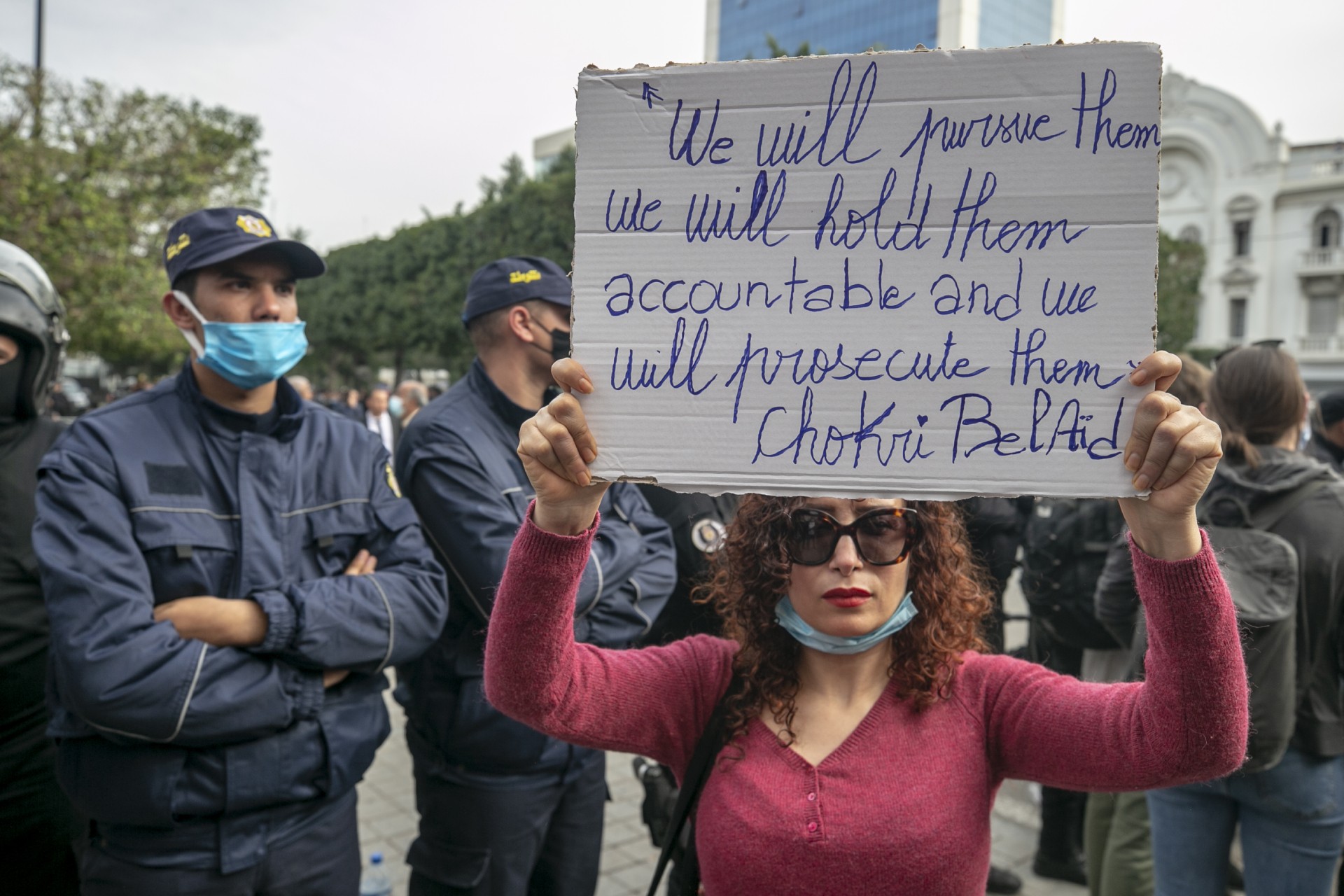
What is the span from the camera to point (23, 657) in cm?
267

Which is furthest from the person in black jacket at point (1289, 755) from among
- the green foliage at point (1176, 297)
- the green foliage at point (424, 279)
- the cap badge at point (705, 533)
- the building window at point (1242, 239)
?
the building window at point (1242, 239)

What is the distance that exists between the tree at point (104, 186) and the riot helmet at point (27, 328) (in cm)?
1027

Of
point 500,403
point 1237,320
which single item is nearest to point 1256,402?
point 500,403

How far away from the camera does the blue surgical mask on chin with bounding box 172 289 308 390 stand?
2426mm

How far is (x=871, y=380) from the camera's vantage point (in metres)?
1.35

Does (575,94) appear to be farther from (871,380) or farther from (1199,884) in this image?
(1199,884)

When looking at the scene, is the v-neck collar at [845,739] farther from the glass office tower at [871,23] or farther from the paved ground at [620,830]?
the glass office tower at [871,23]

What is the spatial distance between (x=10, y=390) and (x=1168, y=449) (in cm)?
305

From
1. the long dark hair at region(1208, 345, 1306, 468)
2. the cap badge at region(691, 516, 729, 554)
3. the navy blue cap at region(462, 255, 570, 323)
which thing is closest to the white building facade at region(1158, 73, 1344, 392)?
the long dark hair at region(1208, 345, 1306, 468)

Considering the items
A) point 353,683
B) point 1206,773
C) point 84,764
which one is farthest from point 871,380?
point 84,764

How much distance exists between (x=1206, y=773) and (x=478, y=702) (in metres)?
1.77

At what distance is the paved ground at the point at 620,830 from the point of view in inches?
162

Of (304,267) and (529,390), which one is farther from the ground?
(304,267)

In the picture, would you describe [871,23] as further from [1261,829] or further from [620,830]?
[1261,829]
